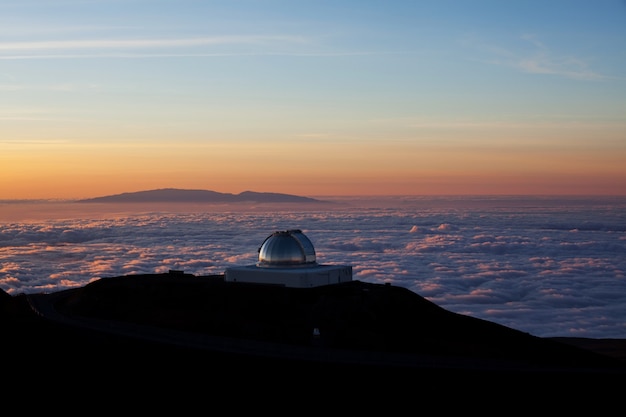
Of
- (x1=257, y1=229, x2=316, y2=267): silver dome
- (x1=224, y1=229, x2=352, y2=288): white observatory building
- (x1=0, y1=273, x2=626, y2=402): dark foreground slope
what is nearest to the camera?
(x1=0, y1=273, x2=626, y2=402): dark foreground slope

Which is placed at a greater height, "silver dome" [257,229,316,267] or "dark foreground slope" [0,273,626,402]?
"silver dome" [257,229,316,267]

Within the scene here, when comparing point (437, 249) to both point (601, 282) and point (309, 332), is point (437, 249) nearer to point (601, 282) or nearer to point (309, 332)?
point (601, 282)

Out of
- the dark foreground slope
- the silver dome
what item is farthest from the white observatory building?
the dark foreground slope

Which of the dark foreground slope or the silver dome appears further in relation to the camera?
the silver dome

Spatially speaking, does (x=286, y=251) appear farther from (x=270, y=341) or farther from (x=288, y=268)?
(x=270, y=341)

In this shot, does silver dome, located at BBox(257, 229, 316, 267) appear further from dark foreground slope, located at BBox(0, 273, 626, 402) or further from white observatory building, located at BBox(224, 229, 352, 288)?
dark foreground slope, located at BBox(0, 273, 626, 402)

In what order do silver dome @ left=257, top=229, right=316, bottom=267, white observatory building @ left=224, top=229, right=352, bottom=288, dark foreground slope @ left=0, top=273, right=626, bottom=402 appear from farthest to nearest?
silver dome @ left=257, top=229, right=316, bottom=267
white observatory building @ left=224, top=229, right=352, bottom=288
dark foreground slope @ left=0, top=273, right=626, bottom=402
